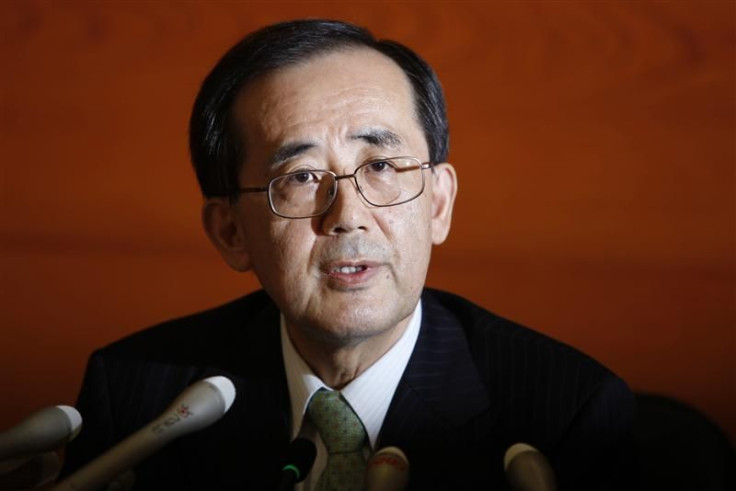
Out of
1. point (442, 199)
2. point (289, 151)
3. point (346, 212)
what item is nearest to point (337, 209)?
point (346, 212)

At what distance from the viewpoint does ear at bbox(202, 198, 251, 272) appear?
1.36 metres

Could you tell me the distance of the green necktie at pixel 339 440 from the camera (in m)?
1.25

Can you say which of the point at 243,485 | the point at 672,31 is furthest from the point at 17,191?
the point at 672,31

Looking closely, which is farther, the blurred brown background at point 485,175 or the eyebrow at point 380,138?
the blurred brown background at point 485,175

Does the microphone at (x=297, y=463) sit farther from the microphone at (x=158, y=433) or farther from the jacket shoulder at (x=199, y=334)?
the jacket shoulder at (x=199, y=334)

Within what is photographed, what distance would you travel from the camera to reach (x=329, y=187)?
3.90 feet

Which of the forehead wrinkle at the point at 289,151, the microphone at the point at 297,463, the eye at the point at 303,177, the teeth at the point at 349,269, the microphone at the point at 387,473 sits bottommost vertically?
the microphone at the point at 297,463

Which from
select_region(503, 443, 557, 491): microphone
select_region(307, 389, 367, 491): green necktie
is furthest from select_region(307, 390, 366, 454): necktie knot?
select_region(503, 443, 557, 491): microphone

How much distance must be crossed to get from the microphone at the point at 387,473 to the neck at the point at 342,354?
41 centimetres

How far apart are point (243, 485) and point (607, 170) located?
878 millimetres

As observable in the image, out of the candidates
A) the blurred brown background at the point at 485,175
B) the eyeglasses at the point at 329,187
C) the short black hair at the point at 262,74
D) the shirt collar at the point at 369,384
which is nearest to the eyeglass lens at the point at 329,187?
the eyeglasses at the point at 329,187

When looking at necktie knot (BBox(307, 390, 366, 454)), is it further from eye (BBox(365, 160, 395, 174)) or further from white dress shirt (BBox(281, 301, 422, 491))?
eye (BBox(365, 160, 395, 174))

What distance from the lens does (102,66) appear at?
1691 mm

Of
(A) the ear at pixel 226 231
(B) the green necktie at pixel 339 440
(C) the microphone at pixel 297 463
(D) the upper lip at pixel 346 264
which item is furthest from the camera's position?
(A) the ear at pixel 226 231
